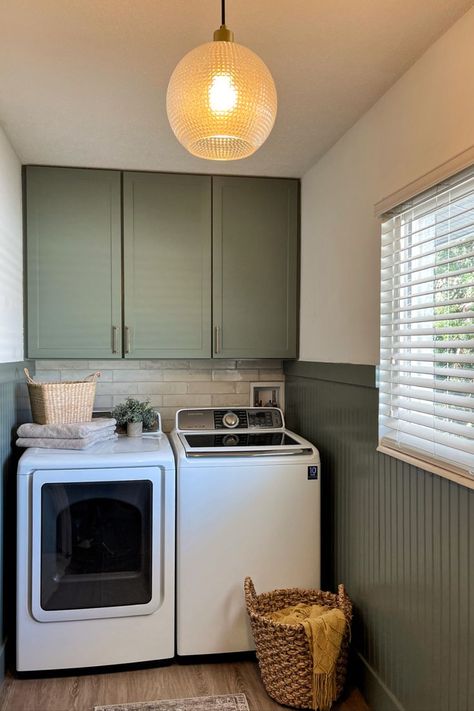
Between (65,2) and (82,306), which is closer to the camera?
(65,2)

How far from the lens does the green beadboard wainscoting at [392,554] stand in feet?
5.44

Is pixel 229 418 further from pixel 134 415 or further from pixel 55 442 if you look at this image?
pixel 55 442

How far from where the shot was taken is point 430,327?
194cm

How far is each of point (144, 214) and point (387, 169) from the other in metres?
1.38

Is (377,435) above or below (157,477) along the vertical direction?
above

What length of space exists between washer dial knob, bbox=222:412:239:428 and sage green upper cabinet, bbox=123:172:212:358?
37 centimetres

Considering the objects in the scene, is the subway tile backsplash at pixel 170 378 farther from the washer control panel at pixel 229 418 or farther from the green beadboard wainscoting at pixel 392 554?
the green beadboard wainscoting at pixel 392 554

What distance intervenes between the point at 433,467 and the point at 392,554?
0.48m

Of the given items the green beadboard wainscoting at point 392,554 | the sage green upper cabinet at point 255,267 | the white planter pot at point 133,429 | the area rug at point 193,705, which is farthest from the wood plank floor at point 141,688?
the sage green upper cabinet at point 255,267

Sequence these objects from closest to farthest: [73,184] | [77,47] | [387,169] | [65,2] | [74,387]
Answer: [65,2] < [77,47] < [387,169] < [74,387] < [73,184]

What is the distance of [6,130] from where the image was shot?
2.50m

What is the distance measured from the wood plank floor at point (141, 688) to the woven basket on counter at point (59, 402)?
1103 mm

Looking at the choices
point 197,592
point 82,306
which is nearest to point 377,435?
point 197,592

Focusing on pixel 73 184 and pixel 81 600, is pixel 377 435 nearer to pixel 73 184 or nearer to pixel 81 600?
pixel 81 600
